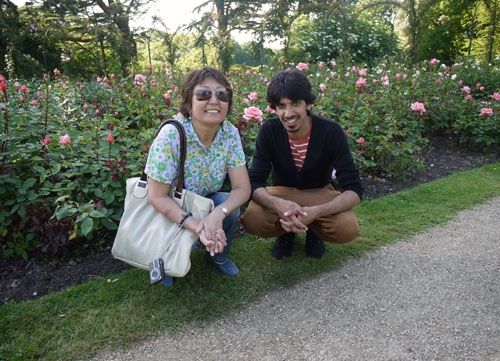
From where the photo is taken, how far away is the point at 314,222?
8.44 ft

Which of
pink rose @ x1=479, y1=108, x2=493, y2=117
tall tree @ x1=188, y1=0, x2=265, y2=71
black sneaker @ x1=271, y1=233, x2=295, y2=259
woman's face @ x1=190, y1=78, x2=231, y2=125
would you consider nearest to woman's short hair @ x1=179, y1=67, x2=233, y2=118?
woman's face @ x1=190, y1=78, x2=231, y2=125

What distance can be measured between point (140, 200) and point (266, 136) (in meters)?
0.93

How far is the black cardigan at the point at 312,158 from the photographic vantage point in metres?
2.46

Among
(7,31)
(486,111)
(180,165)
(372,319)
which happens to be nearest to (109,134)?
(180,165)

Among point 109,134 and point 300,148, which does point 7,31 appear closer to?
point 109,134

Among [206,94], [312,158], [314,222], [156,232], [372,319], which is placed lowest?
[372,319]

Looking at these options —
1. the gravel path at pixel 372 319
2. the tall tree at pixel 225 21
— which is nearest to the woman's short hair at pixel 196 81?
the gravel path at pixel 372 319

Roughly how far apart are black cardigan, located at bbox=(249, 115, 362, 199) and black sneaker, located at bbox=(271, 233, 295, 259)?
1.28 ft

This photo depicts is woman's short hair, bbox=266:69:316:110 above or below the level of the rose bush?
above

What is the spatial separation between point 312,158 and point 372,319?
104cm

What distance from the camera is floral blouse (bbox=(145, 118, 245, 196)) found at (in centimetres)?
207

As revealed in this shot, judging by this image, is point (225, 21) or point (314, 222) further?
point (225, 21)

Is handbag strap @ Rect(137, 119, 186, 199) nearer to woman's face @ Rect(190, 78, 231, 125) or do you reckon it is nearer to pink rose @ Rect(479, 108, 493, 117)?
woman's face @ Rect(190, 78, 231, 125)

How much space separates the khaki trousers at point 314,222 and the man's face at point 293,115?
0.45 meters
